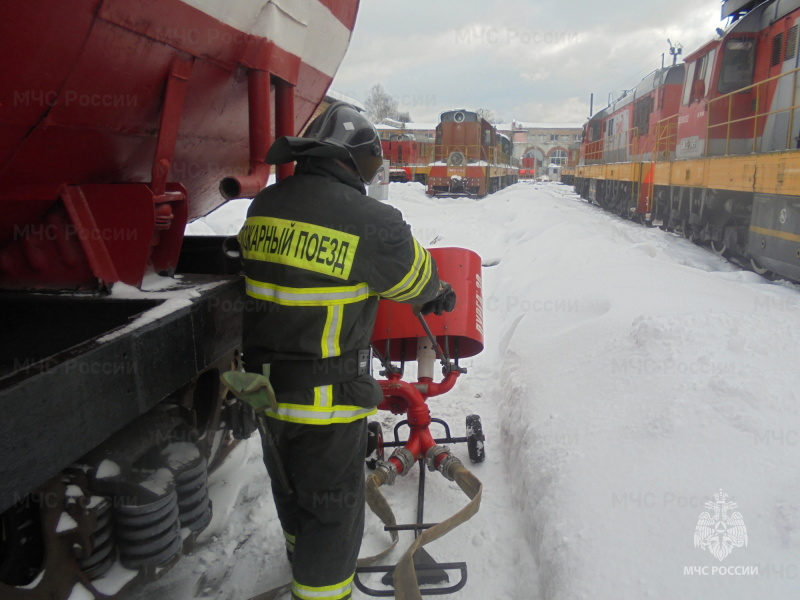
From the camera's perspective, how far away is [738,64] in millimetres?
8492

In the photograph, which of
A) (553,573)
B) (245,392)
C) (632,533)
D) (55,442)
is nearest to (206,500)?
(245,392)

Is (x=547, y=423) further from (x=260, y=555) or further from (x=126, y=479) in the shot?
(x=126, y=479)

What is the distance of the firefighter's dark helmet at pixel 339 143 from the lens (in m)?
2.10

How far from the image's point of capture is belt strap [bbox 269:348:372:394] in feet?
6.82

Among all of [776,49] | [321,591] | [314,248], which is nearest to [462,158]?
[776,49]

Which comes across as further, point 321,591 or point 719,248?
point 719,248

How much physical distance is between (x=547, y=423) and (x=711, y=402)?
86 cm

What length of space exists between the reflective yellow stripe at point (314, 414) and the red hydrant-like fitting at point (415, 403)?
36.7 inches

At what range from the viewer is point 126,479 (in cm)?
187

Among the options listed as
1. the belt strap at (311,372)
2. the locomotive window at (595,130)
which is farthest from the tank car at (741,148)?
the locomotive window at (595,130)

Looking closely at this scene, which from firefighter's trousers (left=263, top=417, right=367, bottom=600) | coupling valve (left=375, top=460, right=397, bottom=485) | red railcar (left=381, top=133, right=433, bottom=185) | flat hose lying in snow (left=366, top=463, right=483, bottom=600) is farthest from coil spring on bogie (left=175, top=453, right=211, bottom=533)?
red railcar (left=381, top=133, right=433, bottom=185)

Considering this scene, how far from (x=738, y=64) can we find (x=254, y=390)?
30.7 ft

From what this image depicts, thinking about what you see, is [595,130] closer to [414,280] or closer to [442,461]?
[442,461]

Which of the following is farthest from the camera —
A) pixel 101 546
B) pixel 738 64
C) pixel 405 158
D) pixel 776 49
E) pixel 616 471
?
pixel 405 158
